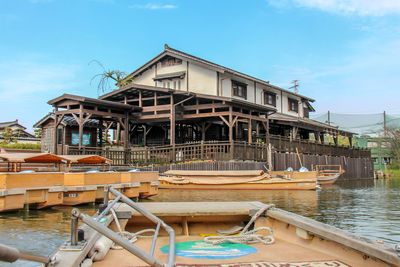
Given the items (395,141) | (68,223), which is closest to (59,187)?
(68,223)

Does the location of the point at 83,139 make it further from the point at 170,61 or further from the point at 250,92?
the point at 250,92

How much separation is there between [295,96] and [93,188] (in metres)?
27.1

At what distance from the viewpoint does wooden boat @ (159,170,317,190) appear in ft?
62.0

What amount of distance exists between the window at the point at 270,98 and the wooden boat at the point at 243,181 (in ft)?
40.4

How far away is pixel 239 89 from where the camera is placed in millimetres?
27281

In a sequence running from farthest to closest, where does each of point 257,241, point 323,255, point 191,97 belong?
point 191,97, point 257,241, point 323,255

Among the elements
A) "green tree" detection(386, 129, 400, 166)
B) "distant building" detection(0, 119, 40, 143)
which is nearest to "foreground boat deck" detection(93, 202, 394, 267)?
"distant building" detection(0, 119, 40, 143)

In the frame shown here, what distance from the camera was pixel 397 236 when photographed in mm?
7406

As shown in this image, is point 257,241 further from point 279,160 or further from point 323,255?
point 279,160

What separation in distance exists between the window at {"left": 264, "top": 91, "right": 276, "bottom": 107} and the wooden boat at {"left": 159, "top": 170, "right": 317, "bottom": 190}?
12313mm

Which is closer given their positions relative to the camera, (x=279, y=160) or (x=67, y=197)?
(x=67, y=197)

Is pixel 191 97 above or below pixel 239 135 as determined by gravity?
above

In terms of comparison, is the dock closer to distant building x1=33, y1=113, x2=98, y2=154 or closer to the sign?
distant building x1=33, y1=113, x2=98, y2=154

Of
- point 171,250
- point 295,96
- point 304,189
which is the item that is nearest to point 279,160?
point 304,189
